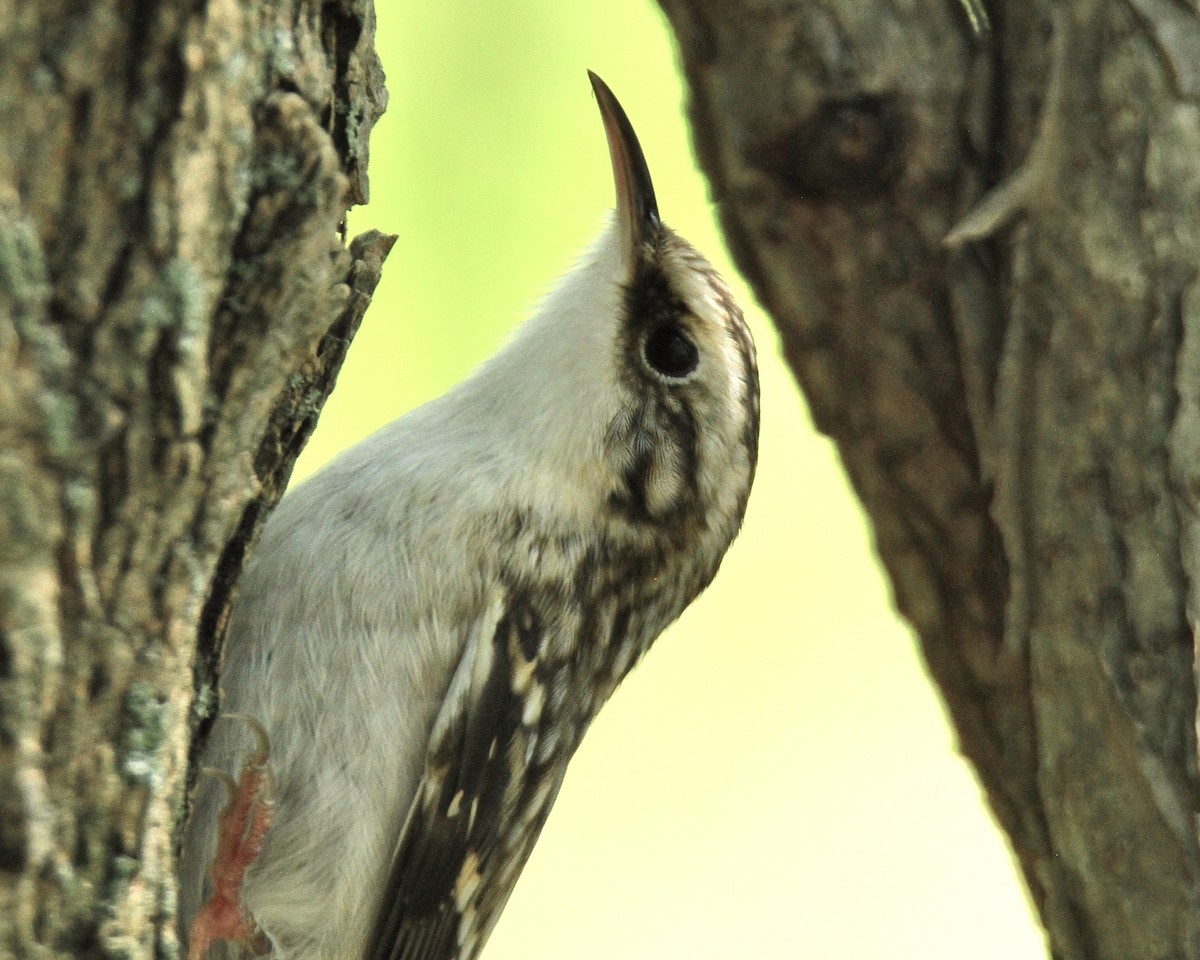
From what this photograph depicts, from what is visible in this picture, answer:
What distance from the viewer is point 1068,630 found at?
1.84 metres

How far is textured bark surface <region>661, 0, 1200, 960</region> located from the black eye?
21 cm

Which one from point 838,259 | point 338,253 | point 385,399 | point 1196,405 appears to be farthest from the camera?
point 385,399

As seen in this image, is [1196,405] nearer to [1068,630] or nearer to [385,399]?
[1068,630]

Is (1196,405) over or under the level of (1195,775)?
over

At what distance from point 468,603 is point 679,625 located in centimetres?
280

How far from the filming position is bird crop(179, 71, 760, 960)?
197 cm

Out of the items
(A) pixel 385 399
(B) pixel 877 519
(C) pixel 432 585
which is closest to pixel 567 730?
(C) pixel 432 585

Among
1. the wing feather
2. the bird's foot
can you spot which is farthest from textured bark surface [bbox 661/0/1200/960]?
the bird's foot

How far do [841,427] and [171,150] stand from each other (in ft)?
3.59

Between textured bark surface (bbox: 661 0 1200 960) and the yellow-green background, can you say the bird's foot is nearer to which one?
textured bark surface (bbox: 661 0 1200 960)

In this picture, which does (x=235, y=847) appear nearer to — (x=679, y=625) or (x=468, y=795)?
(x=468, y=795)

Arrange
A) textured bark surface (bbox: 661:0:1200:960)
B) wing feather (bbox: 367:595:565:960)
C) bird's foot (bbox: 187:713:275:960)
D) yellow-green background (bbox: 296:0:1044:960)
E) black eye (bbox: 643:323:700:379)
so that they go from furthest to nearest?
yellow-green background (bbox: 296:0:1044:960) < black eye (bbox: 643:323:700:379) < wing feather (bbox: 367:595:565:960) < bird's foot (bbox: 187:713:275:960) < textured bark surface (bbox: 661:0:1200:960)

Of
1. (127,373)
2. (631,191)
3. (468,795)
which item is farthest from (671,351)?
(127,373)

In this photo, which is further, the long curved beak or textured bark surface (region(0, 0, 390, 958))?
the long curved beak
